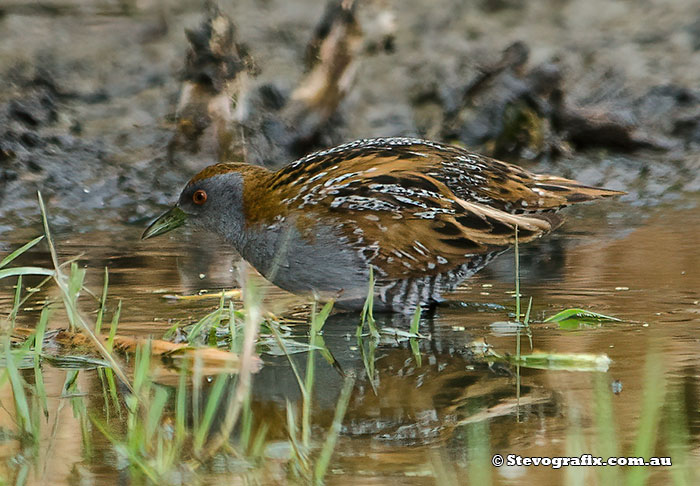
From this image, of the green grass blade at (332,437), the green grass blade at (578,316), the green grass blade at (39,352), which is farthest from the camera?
the green grass blade at (578,316)

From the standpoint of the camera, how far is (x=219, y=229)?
19.1ft

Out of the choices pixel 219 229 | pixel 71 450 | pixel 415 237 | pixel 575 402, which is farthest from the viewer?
pixel 219 229

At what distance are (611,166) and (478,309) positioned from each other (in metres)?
4.54

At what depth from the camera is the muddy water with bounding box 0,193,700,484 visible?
11.3 ft

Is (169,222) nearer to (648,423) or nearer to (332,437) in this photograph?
(332,437)

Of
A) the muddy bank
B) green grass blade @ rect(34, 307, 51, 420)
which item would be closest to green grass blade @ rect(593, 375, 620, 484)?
green grass blade @ rect(34, 307, 51, 420)

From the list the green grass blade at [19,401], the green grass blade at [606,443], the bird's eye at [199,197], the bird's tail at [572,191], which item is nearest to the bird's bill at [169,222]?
the bird's eye at [199,197]

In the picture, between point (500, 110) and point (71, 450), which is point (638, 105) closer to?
point (500, 110)

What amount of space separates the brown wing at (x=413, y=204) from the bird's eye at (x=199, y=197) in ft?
1.33

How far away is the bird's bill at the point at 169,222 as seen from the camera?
5.97 m

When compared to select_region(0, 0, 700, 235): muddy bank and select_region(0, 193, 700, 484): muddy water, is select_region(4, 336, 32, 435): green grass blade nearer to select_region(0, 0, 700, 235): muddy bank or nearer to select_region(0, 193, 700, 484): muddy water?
select_region(0, 193, 700, 484): muddy water

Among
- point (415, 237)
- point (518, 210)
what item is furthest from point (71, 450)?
point (518, 210)

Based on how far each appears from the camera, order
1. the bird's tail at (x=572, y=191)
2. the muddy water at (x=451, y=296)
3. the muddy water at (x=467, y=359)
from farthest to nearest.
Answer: the bird's tail at (x=572, y=191) → the muddy water at (x=451, y=296) → the muddy water at (x=467, y=359)

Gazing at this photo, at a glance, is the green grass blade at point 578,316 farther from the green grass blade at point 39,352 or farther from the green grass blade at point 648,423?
the green grass blade at point 39,352
